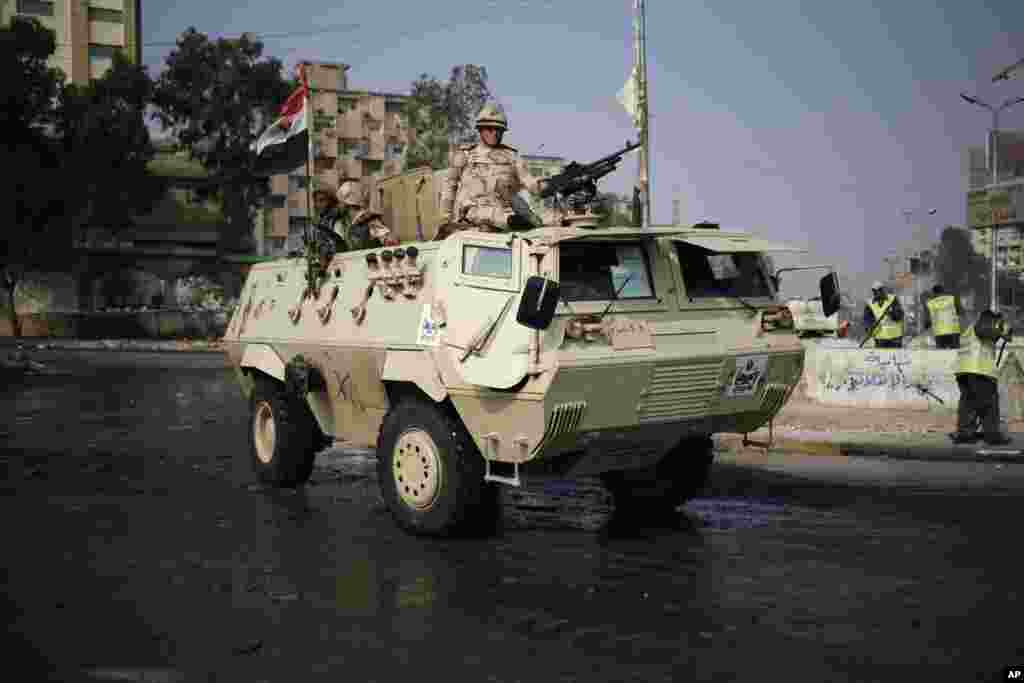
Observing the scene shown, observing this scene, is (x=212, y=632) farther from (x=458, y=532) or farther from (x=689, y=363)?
(x=689, y=363)

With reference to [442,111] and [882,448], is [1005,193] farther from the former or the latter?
[882,448]

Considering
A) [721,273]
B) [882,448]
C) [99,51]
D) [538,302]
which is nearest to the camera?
[538,302]

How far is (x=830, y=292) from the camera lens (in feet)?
25.5

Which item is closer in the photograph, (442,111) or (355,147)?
(442,111)

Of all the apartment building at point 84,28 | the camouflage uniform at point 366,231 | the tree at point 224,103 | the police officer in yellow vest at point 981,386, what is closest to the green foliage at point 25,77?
the tree at point 224,103

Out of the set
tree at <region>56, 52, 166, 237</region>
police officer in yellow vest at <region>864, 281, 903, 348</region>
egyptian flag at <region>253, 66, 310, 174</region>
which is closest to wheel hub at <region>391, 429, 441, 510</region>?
egyptian flag at <region>253, 66, 310, 174</region>

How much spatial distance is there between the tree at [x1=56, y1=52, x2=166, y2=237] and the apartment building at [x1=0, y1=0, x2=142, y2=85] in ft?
24.4

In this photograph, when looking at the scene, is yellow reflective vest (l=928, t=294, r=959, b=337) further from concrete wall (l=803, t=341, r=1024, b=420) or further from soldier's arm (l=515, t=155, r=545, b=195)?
soldier's arm (l=515, t=155, r=545, b=195)

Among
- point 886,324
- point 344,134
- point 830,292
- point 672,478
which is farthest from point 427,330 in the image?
point 344,134

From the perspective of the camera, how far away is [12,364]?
26.6m

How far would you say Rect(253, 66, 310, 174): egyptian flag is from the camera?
1348 centimetres

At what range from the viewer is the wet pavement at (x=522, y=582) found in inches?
191

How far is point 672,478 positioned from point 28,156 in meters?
37.7

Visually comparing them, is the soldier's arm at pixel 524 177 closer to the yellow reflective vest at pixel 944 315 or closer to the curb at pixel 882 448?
the curb at pixel 882 448
